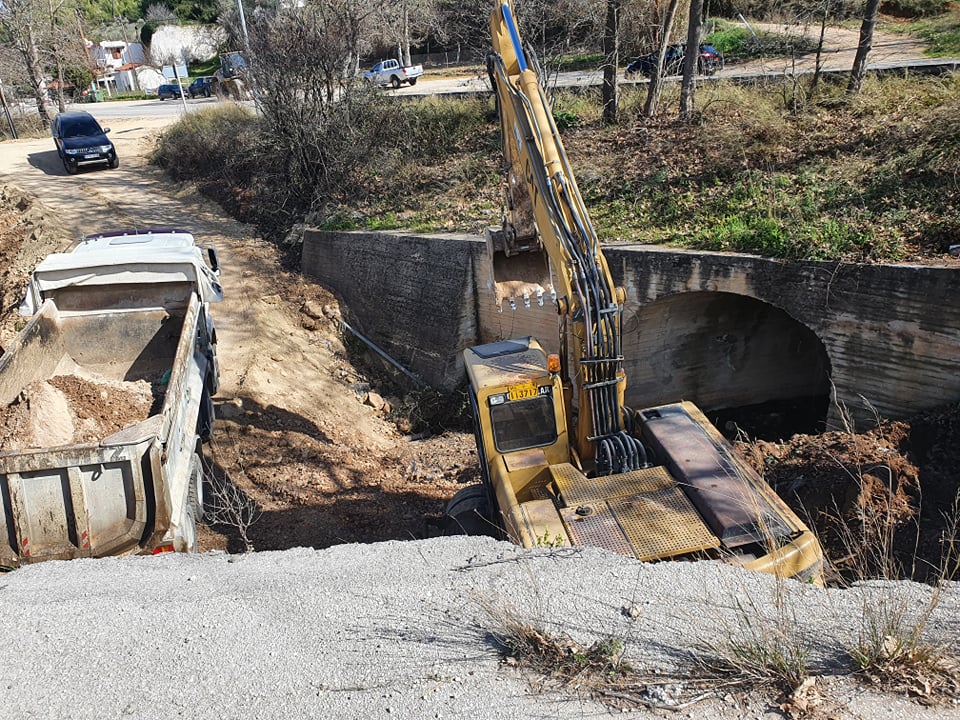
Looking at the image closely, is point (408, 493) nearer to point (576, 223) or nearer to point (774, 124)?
point (576, 223)

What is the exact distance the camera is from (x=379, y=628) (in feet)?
14.7

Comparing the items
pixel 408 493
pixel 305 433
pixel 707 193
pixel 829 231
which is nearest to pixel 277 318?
pixel 305 433

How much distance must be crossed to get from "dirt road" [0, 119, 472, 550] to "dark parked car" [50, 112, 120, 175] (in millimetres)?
2526

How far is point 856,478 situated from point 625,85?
1288 cm

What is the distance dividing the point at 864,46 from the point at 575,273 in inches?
427

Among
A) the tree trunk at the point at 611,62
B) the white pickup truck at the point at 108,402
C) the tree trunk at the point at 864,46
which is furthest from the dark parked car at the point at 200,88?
the tree trunk at the point at 864,46

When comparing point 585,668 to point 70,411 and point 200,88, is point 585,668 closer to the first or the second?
point 70,411

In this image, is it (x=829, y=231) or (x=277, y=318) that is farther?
(x=277, y=318)

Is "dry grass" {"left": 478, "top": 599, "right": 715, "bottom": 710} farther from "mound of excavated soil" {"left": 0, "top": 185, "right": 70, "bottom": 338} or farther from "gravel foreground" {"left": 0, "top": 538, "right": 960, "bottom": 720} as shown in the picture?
"mound of excavated soil" {"left": 0, "top": 185, "right": 70, "bottom": 338}

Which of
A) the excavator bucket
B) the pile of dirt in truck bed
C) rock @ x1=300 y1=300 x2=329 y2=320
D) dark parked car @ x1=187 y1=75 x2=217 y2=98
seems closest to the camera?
the pile of dirt in truck bed

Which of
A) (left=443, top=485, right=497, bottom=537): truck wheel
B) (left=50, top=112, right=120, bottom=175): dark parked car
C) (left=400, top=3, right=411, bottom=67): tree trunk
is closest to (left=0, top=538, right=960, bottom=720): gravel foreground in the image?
(left=443, top=485, right=497, bottom=537): truck wheel

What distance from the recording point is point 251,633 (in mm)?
4535

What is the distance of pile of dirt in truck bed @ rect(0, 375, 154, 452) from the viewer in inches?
289

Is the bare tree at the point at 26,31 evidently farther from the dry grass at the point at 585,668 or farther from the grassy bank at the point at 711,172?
the dry grass at the point at 585,668
